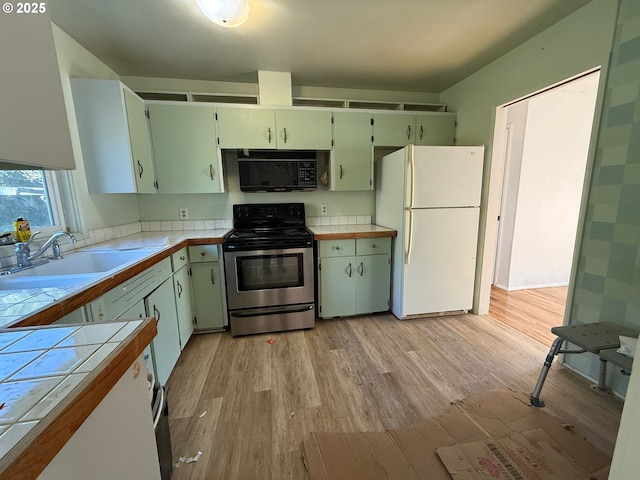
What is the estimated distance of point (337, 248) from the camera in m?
2.52

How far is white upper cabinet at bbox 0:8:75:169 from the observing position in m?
0.63

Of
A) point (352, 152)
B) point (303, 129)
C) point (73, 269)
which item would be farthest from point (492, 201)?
point (73, 269)

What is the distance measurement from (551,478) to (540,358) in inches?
42.7

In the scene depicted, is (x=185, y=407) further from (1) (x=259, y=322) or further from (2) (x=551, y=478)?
(2) (x=551, y=478)

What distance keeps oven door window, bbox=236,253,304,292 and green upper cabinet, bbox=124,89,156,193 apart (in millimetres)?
1019

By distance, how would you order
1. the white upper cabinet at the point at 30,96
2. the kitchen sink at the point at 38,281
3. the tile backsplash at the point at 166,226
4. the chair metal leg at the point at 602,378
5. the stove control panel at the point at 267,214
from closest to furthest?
the white upper cabinet at the point at 30,96 → the kitchen sink at the point at 38,281 → the chair metal leg at the point at 602,378 → the tile backsplash at the point at 166,226 → the stove control panel at the point at 267,214

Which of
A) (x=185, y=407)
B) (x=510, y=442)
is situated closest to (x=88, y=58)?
(x=185, y=407)

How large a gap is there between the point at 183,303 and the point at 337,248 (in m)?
1.39

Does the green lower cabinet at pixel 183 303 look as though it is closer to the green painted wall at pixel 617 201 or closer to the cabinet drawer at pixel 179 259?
the cabinet drawer at pixel 179 259

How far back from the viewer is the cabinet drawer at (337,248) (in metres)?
2.50

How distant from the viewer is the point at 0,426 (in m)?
0.35

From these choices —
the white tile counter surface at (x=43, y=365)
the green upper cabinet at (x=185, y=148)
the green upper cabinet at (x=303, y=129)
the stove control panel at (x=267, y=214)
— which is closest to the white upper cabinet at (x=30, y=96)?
the white tile counter surface at (x=43, y=365)

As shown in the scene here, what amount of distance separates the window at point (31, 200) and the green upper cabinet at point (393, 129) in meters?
2.67
